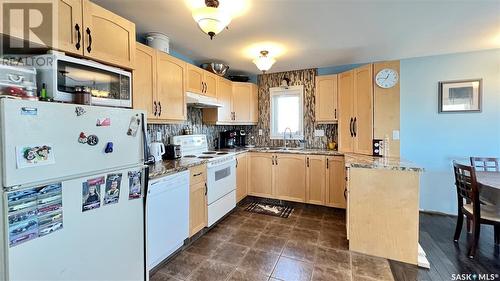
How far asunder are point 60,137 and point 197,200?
160cm

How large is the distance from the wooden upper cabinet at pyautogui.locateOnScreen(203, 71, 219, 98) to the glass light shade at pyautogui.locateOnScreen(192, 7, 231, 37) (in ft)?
5.03

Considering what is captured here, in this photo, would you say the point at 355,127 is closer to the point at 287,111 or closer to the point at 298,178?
the point at 298,178

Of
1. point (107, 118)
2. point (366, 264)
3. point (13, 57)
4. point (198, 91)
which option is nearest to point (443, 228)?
point (366, 264)

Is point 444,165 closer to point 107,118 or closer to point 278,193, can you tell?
point 278,193

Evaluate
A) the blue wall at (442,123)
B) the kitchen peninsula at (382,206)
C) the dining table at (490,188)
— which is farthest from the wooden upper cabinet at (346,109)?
the dining table at (490,188)

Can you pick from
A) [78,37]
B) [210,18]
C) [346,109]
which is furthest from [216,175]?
[346,109]

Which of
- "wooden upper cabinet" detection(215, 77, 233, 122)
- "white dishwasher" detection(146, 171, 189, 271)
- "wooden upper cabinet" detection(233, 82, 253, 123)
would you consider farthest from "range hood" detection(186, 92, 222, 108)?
"white dishwasher" detection(146, 171, 189, 271)

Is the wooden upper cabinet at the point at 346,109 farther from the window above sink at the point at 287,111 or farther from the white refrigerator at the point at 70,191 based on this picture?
the white refrigerator at the point at 70,191

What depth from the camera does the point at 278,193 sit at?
12.5 ft

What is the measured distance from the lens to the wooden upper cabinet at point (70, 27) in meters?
1.50

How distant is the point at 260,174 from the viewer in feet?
12.9

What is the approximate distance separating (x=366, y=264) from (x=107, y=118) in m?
2.52

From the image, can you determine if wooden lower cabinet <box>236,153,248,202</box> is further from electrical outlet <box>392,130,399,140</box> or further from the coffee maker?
electrical outlet <box>392,130,399,140</box>

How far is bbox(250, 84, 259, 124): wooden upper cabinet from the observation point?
14.2 ft
